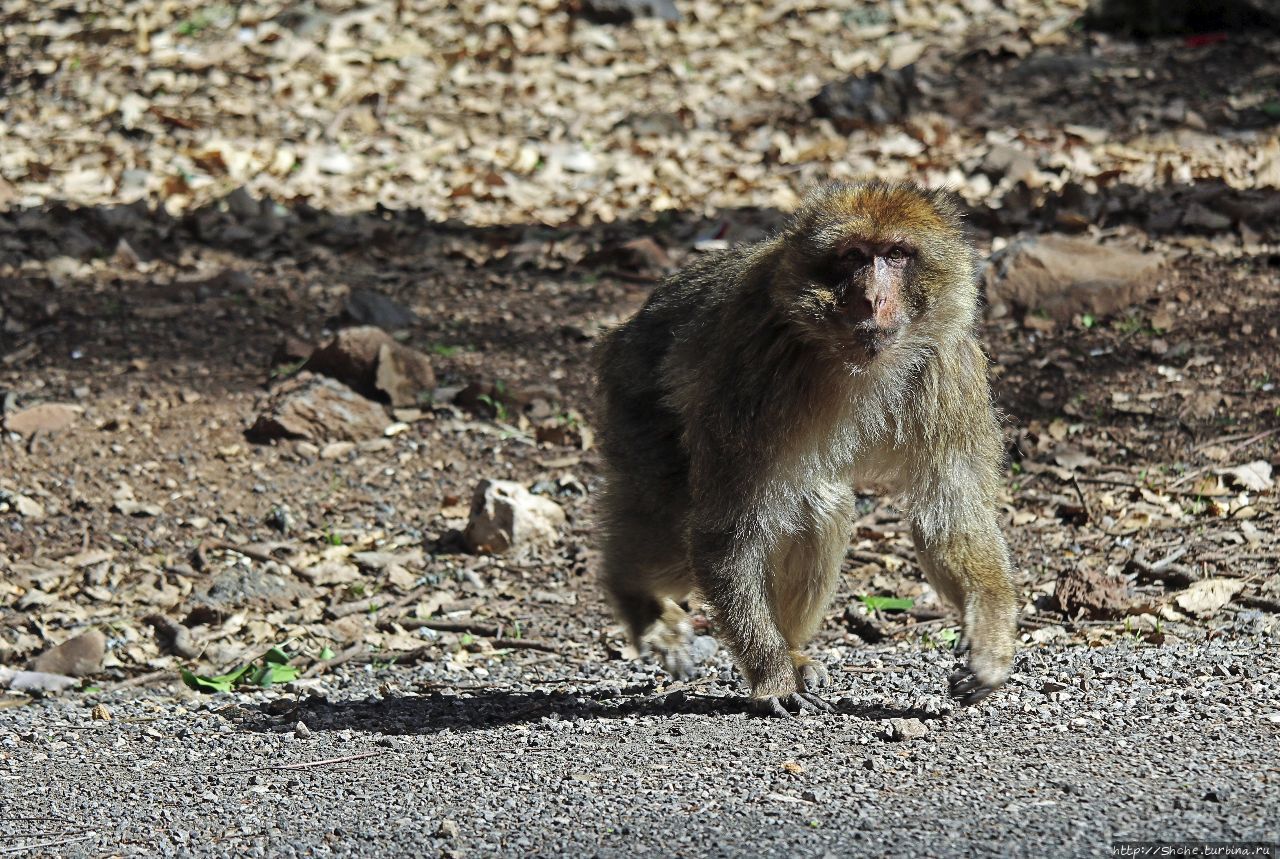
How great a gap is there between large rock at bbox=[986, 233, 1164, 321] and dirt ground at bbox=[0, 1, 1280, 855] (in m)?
0.10

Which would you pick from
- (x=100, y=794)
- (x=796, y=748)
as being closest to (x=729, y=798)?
(x=796, y=748)

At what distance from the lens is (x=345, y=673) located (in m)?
6.13

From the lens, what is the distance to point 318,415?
311 inches

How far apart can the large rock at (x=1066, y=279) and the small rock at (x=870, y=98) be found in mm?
3542

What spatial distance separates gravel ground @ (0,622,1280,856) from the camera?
12.5 ft

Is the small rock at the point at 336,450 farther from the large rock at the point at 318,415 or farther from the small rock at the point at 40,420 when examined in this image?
the small rock at the point at 40,420

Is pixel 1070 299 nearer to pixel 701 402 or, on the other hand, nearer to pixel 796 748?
pixel 701 402

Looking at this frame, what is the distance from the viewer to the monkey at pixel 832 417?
4.72 m

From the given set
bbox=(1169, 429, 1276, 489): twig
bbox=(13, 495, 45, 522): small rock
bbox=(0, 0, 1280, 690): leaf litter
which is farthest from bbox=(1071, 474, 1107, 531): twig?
bbox=(13, 495, 45, 522): small rock

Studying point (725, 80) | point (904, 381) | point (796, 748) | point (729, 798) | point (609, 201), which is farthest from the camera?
point (725, 80)

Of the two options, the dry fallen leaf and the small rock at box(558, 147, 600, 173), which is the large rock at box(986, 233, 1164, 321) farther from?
the small rock at box(558, 147, 600, 173)

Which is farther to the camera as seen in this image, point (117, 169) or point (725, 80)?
point (725, 80)

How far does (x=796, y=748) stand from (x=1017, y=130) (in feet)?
26.2

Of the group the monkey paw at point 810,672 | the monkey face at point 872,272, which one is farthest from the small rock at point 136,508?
the monkey face at point 872,272
